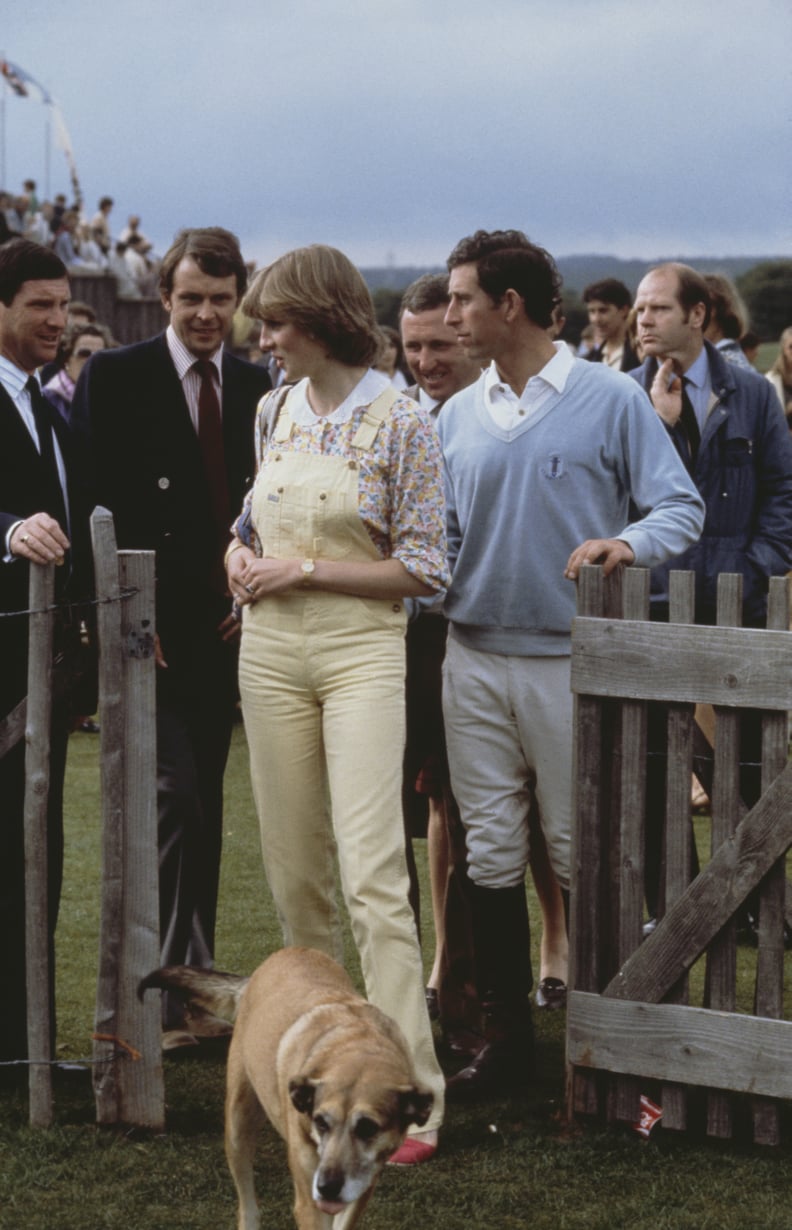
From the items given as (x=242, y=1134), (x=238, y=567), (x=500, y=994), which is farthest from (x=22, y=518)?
(x=500, y=994)

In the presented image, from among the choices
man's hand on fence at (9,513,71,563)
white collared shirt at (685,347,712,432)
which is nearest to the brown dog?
man's hand on fence at (9,513,71,563)

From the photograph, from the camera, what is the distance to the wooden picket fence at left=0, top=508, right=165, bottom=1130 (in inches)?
190

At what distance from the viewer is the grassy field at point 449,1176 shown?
436cm

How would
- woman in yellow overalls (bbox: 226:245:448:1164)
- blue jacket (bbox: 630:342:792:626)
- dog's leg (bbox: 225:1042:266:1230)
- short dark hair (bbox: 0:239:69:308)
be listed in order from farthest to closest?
1. blue jacket (bbox: 630:342:792:626)
2. short dark hair (bbox: 0:239:69:308)
3. woman in yellow overalls (bbox: 226:245:448:1164)
4. dog's leg (bbox: 225:1042:266:1230)

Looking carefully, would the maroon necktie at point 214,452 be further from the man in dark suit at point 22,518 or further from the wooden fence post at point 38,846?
the wooden fence post at point 38,846

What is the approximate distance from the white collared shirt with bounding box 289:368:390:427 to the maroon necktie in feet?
3.32

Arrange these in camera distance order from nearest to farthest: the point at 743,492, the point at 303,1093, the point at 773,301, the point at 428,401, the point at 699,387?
the point at 303,1093 < the point at 428,401 < the point at 743,492 < the point at 699,387 < the point at 773,301

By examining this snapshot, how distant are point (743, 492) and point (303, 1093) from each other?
365cm

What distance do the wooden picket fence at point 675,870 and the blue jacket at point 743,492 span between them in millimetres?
1815

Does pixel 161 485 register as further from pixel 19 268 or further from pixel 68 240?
pixel 68 240

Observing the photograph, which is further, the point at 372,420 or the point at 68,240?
the point at 68,240

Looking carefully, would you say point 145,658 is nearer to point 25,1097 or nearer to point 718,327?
point 25,1097

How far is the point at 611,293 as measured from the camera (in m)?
11.5

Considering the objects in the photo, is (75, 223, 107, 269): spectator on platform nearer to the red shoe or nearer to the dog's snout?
the red shoe
